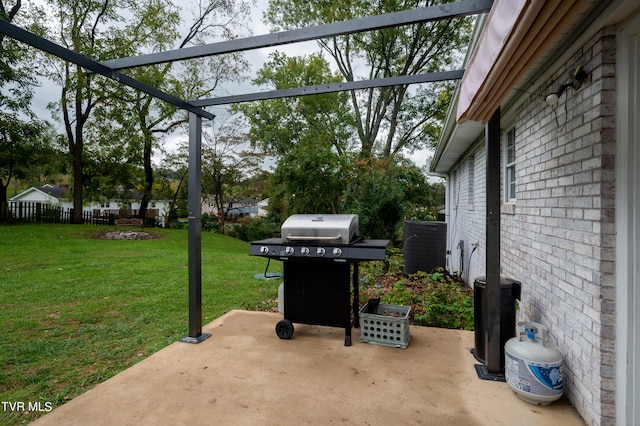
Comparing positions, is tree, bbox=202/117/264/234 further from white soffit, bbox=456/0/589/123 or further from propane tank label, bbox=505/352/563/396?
propane tank label, bbox=505/352/563/396

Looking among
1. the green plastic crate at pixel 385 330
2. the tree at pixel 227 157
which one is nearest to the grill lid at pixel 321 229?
the green plastic crate at pixel 385 330

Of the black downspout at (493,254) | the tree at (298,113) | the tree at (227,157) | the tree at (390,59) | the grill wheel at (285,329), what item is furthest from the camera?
the tree at (227,157)

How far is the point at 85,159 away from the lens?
52.2 feet

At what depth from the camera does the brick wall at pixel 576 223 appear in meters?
1.85

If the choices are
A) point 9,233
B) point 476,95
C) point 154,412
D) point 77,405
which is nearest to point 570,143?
point 476,95

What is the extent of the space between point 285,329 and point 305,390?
980mm

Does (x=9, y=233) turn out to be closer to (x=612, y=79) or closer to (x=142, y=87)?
(x=142, y=87)

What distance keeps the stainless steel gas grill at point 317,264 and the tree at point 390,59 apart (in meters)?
11.0

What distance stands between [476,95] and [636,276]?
130 centimetres

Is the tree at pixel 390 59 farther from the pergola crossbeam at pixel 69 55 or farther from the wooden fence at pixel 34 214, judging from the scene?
the wooden fence at pixel 34 214

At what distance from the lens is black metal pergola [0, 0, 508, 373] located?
78.6 inches

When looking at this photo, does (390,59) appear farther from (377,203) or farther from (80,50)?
(80,50)

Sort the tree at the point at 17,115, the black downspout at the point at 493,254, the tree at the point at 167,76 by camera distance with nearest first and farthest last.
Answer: the black downspout at the point at 493,254
the tree at the point at 17,115
the tree at the point at 167,76

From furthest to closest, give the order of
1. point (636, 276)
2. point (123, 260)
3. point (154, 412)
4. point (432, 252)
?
1. point (123, 260)
2. point (432, 252)
3. point (154, 412)
4. point (636, 276)
